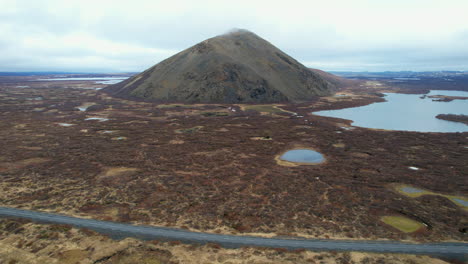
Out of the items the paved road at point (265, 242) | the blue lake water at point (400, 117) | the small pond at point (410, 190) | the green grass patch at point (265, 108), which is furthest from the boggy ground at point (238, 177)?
the green grass patch at point (265, 108)

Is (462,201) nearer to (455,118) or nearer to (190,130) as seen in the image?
(190,130)

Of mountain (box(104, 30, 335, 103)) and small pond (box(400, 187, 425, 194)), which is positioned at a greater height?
mountain (box(104, 30, 335, 103))

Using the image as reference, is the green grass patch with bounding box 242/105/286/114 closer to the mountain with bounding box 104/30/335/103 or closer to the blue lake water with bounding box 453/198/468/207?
the mountain with bounding box 104/30/335/103

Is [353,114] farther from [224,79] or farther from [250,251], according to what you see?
[250,251]

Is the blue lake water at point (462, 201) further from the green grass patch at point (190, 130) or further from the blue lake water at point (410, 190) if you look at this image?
the green grass patch at point (190, 130)

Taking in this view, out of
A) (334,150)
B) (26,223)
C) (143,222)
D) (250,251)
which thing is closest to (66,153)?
(26,223)

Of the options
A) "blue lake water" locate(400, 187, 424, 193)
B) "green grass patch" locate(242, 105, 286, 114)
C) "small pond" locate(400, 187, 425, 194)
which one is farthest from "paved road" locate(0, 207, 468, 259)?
"green grass patch" locate(242, 105, 286, 114)
